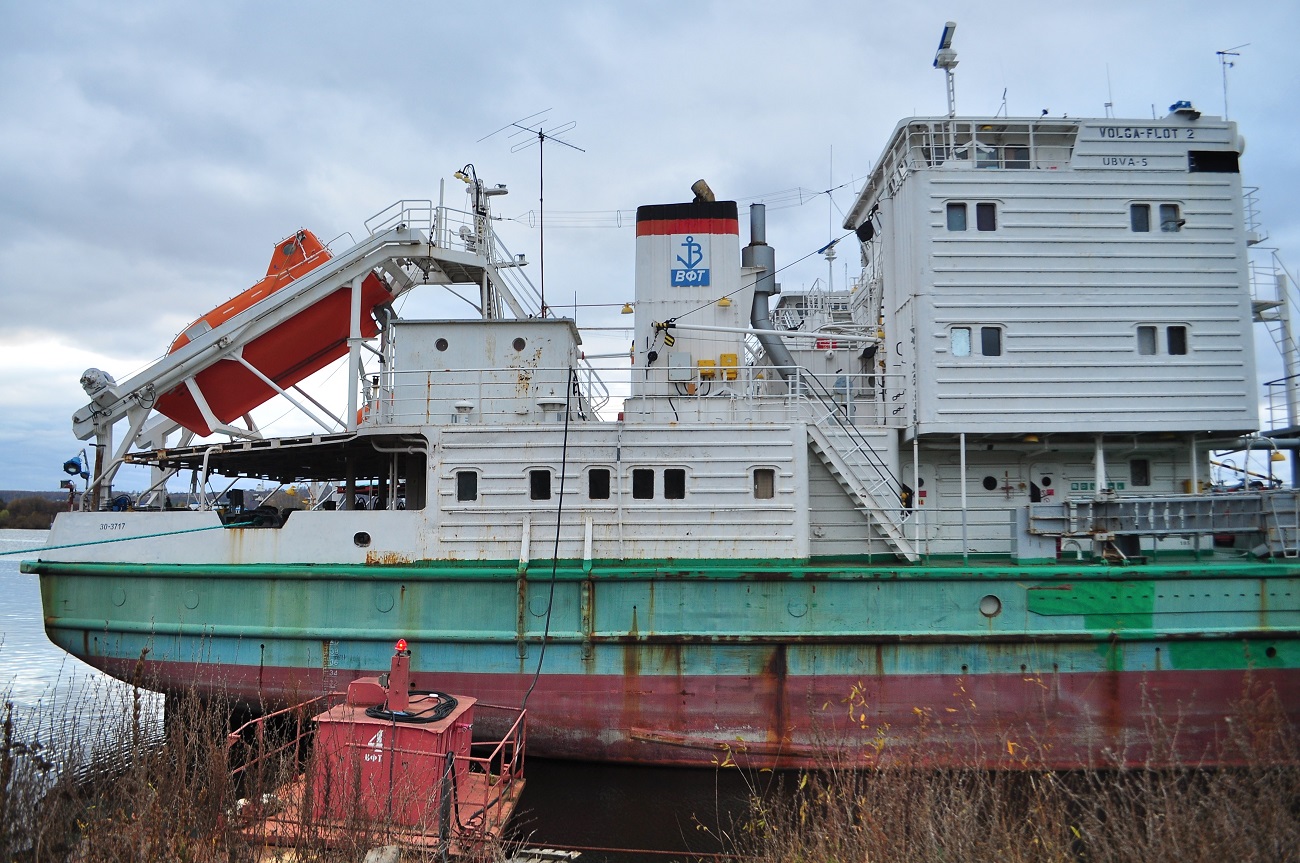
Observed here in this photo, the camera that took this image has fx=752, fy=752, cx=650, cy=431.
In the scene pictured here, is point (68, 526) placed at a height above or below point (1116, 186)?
below

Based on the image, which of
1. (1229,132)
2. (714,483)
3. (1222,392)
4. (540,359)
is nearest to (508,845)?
(714,483)

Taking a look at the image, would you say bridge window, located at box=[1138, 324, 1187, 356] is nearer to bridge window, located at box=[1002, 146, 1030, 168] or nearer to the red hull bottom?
bridge window, located at box=[1002, 146, 1030, 168]

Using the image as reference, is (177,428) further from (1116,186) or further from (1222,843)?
(1116,186)

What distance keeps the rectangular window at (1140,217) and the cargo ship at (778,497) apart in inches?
2.3

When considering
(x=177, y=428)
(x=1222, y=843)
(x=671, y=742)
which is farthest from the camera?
(x=177, y=428)

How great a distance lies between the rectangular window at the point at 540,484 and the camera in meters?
10.4

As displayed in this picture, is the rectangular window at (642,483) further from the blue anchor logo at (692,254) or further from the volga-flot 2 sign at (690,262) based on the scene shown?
the blue anchor logo at (692,254)

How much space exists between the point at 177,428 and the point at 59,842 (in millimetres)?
8397

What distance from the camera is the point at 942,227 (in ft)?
35.6

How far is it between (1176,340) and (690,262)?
284 inches

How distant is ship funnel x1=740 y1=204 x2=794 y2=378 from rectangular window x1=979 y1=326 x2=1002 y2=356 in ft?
9.00

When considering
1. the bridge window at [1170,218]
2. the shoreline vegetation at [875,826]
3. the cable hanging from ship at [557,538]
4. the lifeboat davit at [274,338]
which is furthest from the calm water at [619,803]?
the bridge window at [1170,218]

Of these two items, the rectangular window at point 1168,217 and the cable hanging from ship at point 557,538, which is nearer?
the cable hanging from ship at point 557,538

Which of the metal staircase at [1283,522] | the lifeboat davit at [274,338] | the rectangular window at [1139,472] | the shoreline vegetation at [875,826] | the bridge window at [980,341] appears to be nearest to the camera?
the shoreline vegetation at [875,826]
